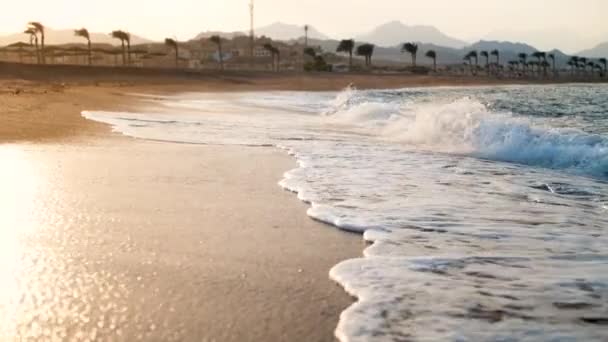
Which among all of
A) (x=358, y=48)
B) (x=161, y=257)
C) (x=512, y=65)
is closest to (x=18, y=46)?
(x=358, y=48)

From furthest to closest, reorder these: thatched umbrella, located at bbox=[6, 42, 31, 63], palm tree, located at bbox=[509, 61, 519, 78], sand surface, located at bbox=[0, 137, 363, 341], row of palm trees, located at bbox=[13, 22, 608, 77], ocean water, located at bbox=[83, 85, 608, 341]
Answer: palm tree, located at bbox=[509, 61, 519, 78] → thatched umbrella, located at bbox=[6, 42, 31, 63] → row of palm trees, located at bbox=[13, 22, 608, 77] → ocean water, located at bbox=[83, 85, 608, 341] → sand surface, located at bbox=[0, 137, 363, 341]

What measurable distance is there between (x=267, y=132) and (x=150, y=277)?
8.92 meters

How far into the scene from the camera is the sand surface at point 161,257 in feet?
8.40

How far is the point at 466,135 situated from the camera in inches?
427

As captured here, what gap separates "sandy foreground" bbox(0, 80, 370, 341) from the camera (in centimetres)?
256

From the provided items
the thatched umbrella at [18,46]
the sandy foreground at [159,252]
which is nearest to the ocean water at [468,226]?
the sandy foreground at [159,252]

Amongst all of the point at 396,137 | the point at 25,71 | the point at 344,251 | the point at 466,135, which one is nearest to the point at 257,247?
the point at 344,251

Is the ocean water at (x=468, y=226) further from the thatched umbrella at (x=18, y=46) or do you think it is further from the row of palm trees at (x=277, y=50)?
the thatched umbrella at (x=18, y=46)

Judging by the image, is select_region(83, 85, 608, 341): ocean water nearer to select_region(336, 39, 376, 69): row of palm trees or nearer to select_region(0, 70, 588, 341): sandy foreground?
select_region(0, 70, 588, 341): sandy foreground

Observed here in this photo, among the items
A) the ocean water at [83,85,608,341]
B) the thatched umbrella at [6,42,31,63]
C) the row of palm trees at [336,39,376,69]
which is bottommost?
the ocean water at [83,85,608,341]

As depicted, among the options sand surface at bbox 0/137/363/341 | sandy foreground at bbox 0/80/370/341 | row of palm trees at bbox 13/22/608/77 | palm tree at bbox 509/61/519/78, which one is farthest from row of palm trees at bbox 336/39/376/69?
sand surface at bbox 0/137/363/341

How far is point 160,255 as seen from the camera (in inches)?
140

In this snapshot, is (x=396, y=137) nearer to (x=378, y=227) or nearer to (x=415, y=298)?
(x=378, y=227)

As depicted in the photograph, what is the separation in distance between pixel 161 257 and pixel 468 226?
86.3 inches
